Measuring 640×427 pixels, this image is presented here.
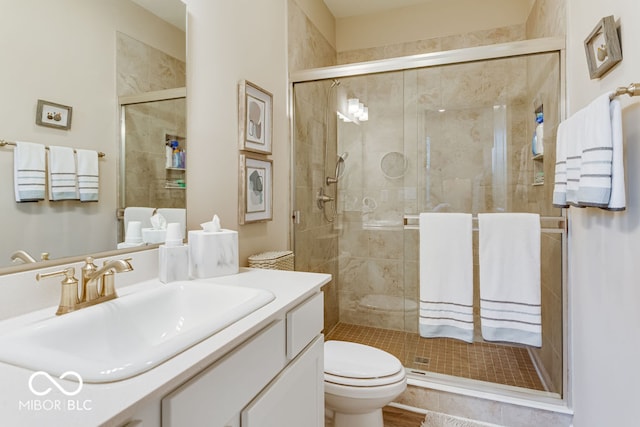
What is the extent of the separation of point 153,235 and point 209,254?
22 cm

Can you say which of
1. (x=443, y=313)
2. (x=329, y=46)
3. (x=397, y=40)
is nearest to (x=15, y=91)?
(x=443, y=313)

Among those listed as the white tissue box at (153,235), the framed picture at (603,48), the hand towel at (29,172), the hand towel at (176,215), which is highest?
the framed picture at (603,48)

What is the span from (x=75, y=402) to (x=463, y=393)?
180 cm

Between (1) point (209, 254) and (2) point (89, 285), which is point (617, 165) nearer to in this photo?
(1) point (209, 254)

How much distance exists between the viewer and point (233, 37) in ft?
5.31

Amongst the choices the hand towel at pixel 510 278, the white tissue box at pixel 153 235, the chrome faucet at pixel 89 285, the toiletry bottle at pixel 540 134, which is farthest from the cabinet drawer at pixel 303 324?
Answer: the toiletry bottle at pixel 540 134

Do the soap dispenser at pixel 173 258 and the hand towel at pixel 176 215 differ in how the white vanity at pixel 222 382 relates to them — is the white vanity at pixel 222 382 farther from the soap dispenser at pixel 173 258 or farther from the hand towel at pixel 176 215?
the hand towel at pixel 176 215

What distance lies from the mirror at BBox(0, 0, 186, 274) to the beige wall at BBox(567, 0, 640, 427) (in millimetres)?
1598

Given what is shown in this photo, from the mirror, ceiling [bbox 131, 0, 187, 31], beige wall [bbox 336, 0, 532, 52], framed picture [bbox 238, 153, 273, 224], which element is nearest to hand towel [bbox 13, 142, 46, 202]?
the mirror

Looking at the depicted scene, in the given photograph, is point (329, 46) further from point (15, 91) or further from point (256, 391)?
point (256, 391)

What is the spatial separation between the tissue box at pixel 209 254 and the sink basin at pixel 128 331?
Answer: 0.10 meters

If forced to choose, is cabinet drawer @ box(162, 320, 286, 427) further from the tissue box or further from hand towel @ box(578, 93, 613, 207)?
hand towel @ box(578, 93, 613, 207)

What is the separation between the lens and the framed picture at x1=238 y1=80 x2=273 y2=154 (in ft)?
5.40

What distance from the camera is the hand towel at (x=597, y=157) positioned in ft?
3.61
